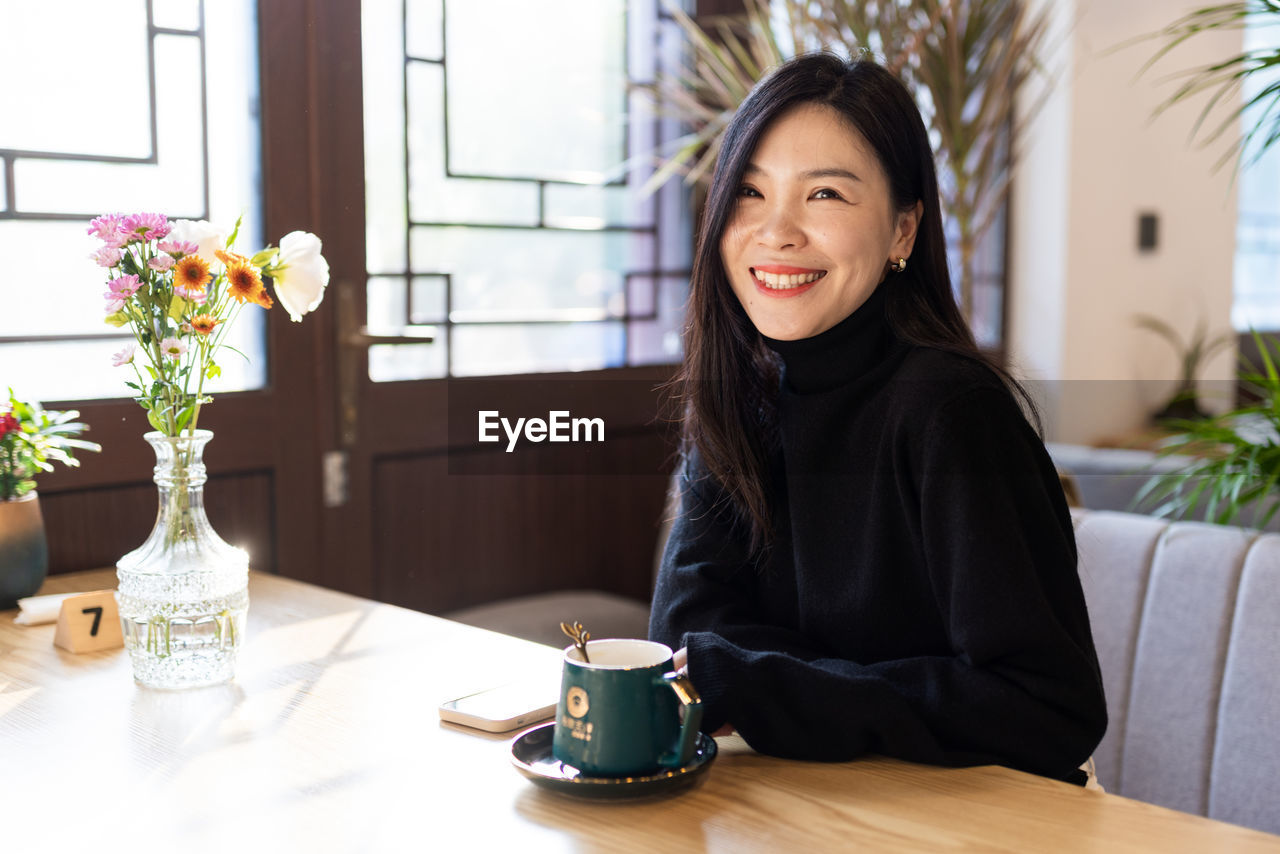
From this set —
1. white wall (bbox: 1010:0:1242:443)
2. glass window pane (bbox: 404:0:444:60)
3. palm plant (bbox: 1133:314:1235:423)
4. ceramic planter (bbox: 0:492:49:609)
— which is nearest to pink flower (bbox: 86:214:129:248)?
ceramic planter (bbox: 0:492:49:609)

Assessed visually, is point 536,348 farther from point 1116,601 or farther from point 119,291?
point 119,291

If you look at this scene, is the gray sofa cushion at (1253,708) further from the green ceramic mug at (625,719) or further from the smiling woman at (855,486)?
the green ceramic mug at (625,719)

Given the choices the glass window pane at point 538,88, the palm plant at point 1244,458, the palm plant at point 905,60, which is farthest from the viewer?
the palm plant at point 905,60

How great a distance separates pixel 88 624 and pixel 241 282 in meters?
0.47

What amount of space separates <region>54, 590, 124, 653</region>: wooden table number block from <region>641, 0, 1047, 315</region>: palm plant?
1593 millimetres

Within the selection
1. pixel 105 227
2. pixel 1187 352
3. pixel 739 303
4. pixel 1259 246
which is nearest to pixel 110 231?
pixel 105 227

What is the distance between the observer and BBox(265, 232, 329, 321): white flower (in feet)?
4.35

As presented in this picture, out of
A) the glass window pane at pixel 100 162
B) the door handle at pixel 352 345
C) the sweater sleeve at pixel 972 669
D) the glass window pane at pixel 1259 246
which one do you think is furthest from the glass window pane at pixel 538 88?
the glass window pane at pixel 1259 246

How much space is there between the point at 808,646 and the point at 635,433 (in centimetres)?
159

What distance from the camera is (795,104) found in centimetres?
135

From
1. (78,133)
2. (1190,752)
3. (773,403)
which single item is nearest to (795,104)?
(773,403)

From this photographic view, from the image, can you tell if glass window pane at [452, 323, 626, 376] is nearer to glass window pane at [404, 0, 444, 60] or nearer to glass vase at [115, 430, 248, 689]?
glass window pane at [404, 0, 444, 60]

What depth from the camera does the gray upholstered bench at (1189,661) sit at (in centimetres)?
163

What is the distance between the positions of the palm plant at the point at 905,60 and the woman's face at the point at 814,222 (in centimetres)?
129
